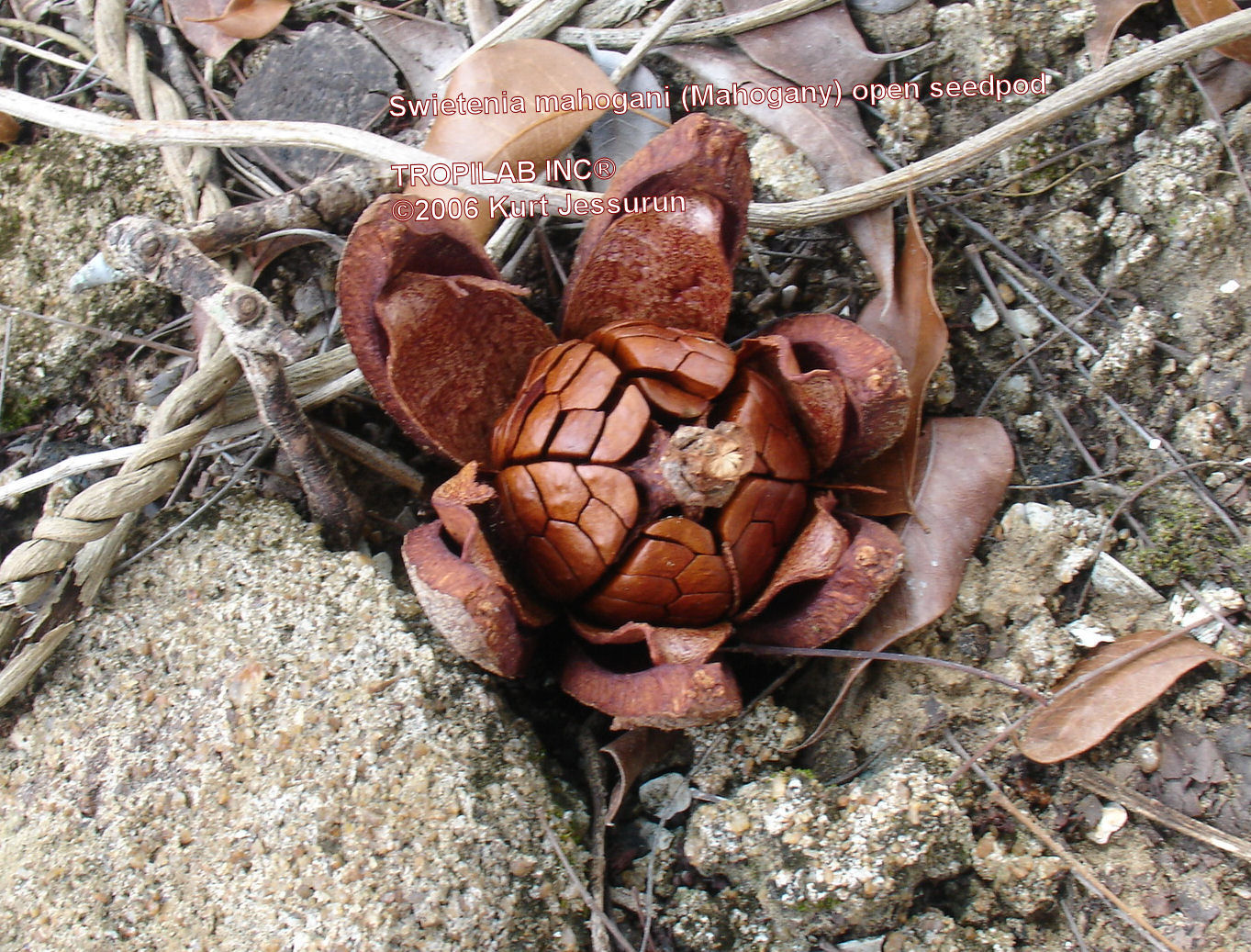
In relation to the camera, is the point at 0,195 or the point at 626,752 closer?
the point at 626,752

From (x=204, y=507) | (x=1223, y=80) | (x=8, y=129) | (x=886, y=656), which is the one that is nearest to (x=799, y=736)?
(x=886, y=656)

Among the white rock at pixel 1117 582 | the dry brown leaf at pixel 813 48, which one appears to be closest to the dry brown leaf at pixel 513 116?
the dry brown leaf at pixel 813 48

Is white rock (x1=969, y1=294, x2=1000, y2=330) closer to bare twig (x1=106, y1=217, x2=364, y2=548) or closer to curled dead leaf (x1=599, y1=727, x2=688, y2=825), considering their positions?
curled dead leaf (x1=599, y1=727, x2=688, y2=825)

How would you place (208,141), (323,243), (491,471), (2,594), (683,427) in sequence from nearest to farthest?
1. (683,427)
2. (2,594)
3. (491,471)
4. (208,141)
5. (323,243)

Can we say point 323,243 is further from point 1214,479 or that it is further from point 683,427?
point 1214,479

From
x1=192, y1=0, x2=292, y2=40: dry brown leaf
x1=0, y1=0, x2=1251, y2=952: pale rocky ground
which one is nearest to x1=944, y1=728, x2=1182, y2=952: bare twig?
x1=0, y1=0, x2=1251, y2=952: pale rocky ground

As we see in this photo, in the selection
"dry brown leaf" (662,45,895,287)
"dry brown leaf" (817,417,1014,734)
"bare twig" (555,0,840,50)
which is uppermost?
"bare twig" (555,0,840,50)

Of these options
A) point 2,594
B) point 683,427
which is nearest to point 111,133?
point 2,594
